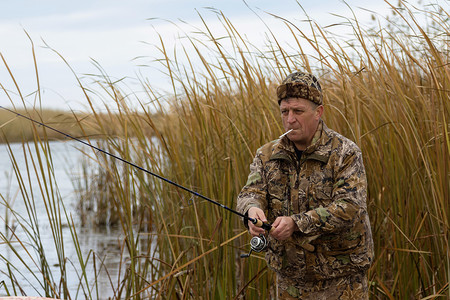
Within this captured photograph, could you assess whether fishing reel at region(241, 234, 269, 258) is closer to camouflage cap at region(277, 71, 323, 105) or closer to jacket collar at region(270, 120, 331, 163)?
jacket collar at region(270, 120, 331, 163)

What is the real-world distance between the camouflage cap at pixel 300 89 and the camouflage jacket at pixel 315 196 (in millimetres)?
144

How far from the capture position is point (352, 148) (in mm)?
2699

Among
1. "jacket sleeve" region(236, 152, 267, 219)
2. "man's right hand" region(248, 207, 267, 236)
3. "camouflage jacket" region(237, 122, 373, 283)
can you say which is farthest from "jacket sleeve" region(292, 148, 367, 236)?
"jacket sleeve" region(236, 152, 267, 219)

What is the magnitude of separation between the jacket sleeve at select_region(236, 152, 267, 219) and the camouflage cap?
1.02ft

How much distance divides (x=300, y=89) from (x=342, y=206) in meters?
0.51

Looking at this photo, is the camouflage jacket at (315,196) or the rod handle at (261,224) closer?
the rod handle at (261,224)

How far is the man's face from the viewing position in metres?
2.67

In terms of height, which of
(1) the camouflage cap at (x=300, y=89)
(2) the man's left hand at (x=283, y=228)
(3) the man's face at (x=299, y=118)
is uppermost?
(1) the camouflage cap at (x=300, y=89)

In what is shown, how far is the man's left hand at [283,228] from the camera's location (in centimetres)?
246

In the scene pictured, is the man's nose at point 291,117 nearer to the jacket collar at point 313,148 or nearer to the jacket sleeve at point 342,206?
the jacket collar at point 313,148

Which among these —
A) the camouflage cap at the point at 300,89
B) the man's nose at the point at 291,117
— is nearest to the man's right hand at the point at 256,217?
the man's nose at the point at 291,117

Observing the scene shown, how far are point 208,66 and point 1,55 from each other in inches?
49.9

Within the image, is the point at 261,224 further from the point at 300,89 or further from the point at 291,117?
the point at 300,89

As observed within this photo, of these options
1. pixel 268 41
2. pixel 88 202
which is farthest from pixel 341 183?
pixel 88 202
